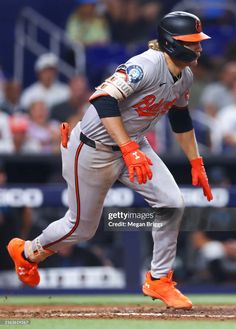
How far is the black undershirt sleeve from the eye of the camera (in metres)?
6.04

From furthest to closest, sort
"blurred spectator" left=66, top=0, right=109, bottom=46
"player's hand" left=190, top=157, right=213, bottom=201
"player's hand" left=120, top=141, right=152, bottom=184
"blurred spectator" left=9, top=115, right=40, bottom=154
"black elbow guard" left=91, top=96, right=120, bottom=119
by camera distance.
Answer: "blurred spectator" left=66, top=0, right=109, bottom=46 → "blurred spectator" left=9, top=115, right=40, bottom=154 → "player's hand" left=190, top=157, right=213, bottom=201 → "black elbow guard" left=91, top=96, right=120, bottom=119 → "player's hand" left=120, top=141, right=152, bottom=184

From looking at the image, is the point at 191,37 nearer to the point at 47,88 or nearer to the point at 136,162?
the point at 136,162

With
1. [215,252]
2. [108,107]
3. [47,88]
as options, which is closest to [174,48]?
[108,107]

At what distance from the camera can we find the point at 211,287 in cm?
888

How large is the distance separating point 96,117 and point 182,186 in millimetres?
3008

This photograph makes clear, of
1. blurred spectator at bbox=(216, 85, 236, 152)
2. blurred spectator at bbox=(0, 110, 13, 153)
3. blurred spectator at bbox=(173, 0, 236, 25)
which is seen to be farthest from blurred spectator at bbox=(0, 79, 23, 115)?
blurred spectator at bbox=(173, 0, 236, 25)

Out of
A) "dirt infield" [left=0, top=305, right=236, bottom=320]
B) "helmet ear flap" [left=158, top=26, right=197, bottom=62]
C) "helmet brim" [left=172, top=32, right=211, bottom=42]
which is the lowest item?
"dirt infield" [left=0, top=305, right=236, bottom=320]

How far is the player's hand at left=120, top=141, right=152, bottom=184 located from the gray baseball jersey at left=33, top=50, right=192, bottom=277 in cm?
35

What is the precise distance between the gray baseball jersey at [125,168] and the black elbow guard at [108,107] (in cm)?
17

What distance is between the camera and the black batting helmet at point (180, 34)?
6227 millimetres

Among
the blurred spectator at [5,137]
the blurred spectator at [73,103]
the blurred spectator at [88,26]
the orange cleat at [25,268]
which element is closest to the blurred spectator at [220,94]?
the blurred spectator at [73,103]

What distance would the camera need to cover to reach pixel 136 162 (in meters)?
5.93

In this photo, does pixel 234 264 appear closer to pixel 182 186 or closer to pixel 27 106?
pixel 182 186

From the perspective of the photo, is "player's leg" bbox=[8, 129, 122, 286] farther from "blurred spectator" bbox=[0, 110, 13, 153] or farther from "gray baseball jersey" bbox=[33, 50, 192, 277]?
"blurred spectator" bbox=[0, 110, 13, 153]
